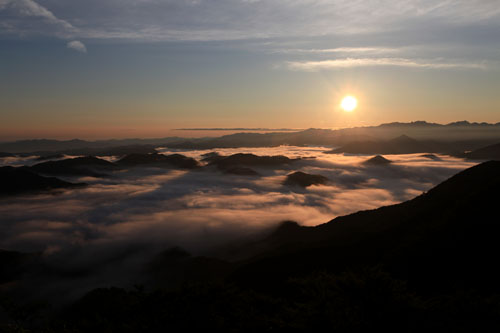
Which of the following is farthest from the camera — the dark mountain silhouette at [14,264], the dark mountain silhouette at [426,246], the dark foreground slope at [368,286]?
the dark mountain silhouette at [14,264]

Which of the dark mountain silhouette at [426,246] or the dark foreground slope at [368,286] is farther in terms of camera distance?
the dark mountain silhouette at [426,246]

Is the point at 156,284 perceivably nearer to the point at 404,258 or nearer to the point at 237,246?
the point at 237,246

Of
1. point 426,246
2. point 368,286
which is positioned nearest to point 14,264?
point 368,286

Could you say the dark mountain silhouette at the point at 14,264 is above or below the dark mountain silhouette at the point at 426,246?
below

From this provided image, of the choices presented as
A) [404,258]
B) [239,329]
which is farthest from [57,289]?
[404,258]

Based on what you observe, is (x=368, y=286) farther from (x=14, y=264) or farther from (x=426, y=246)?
(x=14, y=264)

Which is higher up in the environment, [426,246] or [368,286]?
[368,286]

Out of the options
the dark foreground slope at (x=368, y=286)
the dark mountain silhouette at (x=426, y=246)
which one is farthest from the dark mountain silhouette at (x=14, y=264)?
the dark mountain silhouette at (x=426, y=246)

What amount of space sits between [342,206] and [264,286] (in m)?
137

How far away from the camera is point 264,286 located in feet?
169

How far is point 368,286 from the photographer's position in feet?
87.2

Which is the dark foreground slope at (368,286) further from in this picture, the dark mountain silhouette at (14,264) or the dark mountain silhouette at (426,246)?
the dark mountain silhouette at (14,264)

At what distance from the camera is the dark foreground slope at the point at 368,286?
2491 cm

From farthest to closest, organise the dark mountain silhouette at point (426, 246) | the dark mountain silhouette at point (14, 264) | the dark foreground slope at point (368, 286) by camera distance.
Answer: the dark mountain silhouette at point (14, 264), the dark mountain silhouette at point (426, 246), the dark foreground slope at point (368, 286)
